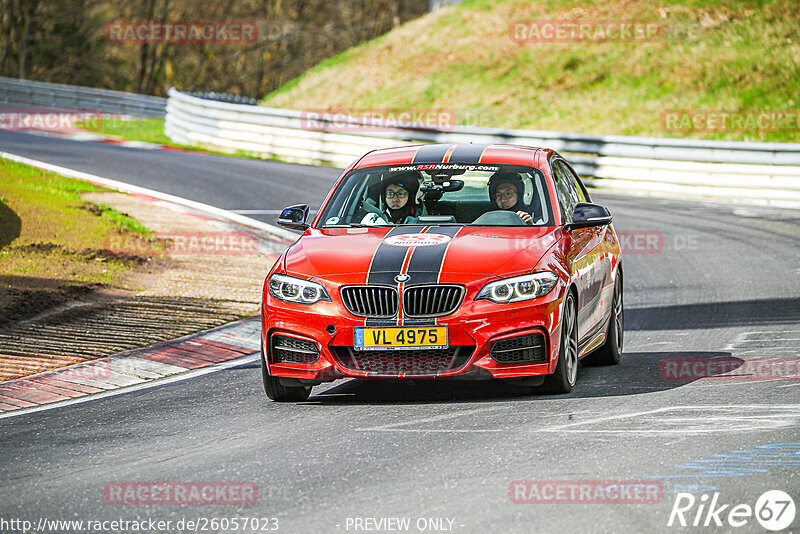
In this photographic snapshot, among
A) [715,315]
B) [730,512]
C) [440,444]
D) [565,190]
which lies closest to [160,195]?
[715,315]

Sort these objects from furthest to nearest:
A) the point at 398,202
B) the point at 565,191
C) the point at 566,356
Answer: the point at 565,191 → the point at 398,202 → the point at 566,356

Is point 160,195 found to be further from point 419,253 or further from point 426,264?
point 426,264

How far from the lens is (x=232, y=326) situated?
35.9ft

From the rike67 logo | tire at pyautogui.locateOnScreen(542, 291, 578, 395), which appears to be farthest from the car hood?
the rike67 logo

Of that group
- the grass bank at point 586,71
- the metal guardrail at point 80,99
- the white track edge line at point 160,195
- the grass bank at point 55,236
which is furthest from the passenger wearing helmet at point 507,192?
the metal guardrail at point 80,99

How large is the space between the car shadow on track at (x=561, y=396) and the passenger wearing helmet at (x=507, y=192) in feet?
4.14

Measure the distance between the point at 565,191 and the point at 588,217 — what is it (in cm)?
82

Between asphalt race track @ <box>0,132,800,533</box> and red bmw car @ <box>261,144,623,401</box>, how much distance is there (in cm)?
29

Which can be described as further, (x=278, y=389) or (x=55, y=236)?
(x=55, y=236)

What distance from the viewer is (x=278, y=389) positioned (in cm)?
803

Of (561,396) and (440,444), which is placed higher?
(440,444)

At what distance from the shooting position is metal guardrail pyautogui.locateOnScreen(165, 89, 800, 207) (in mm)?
22672

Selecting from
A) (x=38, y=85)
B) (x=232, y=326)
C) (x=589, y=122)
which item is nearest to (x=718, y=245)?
(x=232, y=326)

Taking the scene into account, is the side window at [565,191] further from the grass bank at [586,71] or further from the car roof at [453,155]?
the grass bank at [586,71]
